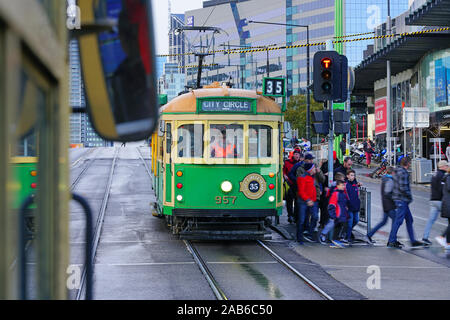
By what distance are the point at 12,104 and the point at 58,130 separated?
2.23 ft

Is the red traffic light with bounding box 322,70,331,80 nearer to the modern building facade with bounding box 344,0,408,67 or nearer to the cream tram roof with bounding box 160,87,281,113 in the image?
the cream tram roof with bounding box 160,87,281,113

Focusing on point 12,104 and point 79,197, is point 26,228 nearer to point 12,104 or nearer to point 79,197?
point 12,104

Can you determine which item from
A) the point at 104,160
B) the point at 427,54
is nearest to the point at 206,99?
the point at 104,160

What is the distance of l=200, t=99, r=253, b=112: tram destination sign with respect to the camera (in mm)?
14180

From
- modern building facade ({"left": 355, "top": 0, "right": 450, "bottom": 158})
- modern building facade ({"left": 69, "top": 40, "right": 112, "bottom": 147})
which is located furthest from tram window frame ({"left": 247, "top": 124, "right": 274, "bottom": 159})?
modern building facade ({"left": 355, "top": 0, "right": 450, "bottom": 158})

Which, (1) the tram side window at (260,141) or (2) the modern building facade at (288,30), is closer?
(1) the tram side window at (260,141)

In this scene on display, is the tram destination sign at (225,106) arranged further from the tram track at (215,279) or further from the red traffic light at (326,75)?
the tram track at (215,279)

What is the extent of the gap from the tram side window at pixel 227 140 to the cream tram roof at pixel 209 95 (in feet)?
1.80

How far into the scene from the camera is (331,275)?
1116cm

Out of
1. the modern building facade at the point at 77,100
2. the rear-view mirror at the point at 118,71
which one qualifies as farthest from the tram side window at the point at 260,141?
the rear-view mirror at the point at 118,71

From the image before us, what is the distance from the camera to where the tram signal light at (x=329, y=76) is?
14.8 metres

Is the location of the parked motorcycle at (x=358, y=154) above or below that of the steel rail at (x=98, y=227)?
above

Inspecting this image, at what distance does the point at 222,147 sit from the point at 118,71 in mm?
11808

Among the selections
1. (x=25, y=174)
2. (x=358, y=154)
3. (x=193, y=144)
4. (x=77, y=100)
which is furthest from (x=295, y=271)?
(x=358, y=154)
